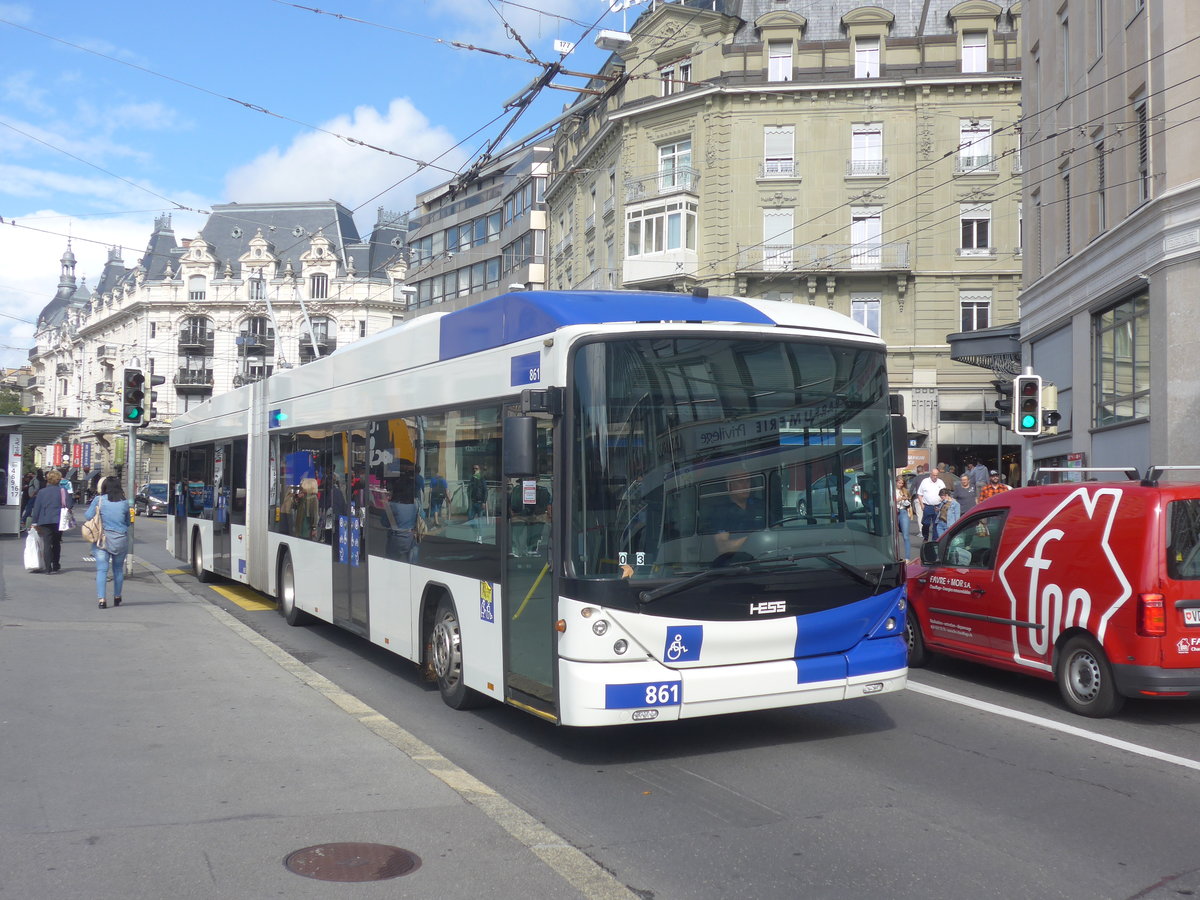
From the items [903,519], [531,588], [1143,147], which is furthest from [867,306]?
[531,588]

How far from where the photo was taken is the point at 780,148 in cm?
4041

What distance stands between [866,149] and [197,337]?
199ft

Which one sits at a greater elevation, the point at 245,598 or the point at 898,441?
the point at 898,441

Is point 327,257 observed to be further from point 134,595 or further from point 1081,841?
point 1081,841

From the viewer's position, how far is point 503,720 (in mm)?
8484

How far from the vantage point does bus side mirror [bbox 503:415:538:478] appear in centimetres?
696

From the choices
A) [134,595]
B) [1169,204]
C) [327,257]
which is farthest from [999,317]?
[327,257]

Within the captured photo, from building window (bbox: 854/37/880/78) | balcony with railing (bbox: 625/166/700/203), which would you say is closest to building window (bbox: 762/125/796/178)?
balcony with railing (bbox: 625/166/700/203)

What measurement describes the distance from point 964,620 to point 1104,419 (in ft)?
48.1

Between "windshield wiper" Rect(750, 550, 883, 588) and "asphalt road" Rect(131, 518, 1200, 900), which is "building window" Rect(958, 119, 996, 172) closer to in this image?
"asphalt road" Rect(131, 518, 1200, 900)

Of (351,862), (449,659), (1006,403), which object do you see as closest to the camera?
(351,862)

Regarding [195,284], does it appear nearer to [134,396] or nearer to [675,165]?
[675,165]

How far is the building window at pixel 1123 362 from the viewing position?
20.8 meters

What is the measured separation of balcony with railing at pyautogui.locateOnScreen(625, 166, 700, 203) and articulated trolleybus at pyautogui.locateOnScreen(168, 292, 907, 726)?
33168mm
